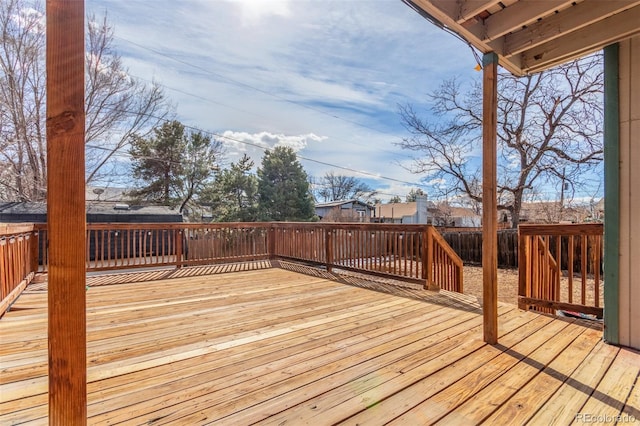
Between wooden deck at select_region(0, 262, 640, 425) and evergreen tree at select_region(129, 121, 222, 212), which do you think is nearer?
wooden deck at select_region(0, 262, 640, 425)

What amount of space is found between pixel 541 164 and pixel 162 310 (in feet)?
42.6

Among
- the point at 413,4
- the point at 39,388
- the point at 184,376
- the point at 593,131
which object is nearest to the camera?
the point at 39,388

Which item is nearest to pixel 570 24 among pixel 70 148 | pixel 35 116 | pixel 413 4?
pixel 413 4

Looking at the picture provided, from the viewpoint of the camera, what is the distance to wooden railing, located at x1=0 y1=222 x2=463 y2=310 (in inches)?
171

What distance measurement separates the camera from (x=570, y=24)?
2.25m

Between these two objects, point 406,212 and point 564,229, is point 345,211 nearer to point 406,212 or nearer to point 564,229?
point 406,212

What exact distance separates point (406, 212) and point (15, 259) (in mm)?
30465

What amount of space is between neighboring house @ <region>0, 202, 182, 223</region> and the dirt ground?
11823 mm

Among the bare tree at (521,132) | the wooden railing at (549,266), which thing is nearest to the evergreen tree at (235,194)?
the bare tree at (521,132)

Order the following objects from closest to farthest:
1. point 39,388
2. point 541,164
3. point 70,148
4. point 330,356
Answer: point 70,148 < point 39,388 < point 330,356 < point 541,164

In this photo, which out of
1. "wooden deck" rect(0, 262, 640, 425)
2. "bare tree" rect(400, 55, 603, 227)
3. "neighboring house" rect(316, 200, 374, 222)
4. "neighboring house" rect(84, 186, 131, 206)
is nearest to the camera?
"wooden deck" rect(0, 262, 640, 425)

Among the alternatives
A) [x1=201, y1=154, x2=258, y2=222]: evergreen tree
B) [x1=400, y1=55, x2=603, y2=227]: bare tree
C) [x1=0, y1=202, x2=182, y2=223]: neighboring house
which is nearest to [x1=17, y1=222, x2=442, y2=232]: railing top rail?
[x1=0, y1=202, x2=182, y2=223]: neighboring house

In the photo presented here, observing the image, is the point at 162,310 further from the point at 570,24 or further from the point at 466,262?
the point at 466,262

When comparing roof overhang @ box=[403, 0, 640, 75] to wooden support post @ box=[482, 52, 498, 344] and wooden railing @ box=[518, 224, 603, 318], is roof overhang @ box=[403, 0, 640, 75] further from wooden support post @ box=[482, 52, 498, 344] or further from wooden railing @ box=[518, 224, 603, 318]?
wooden railing @ box=[518, 224, 603, 318]
